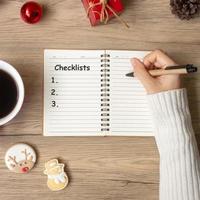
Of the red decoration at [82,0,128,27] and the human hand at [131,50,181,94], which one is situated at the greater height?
the red decoration at [82,0,128,27]

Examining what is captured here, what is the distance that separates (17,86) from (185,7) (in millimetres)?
359

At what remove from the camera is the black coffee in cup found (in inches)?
31.6

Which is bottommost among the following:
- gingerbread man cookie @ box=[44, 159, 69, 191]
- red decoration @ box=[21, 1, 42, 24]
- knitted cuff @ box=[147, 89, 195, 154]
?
gingerbread man cookie @ box=[44, 159, 69, 191]

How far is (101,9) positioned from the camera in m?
0.85

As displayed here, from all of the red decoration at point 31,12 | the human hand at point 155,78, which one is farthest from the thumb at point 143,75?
the red decoration at point 31,12

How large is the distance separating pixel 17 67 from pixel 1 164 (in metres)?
0.19

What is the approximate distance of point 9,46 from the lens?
86 centimetres

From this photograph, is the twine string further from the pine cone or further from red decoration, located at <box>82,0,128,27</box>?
the pine cone

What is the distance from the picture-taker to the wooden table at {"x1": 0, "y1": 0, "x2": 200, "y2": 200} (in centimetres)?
85

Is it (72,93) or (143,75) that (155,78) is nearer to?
(143,75)

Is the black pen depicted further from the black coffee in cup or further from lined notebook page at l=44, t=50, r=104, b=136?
the black coffee in cup

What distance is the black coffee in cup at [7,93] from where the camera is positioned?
80cm

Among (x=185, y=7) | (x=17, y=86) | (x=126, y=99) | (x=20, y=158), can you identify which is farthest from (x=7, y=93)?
(x=185, y=7)

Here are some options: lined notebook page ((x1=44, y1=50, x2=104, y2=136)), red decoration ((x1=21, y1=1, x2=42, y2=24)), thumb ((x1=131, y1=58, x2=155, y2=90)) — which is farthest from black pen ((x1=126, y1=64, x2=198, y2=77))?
red decoration ((x1=21, y1=1, x2=42, y2=24))
